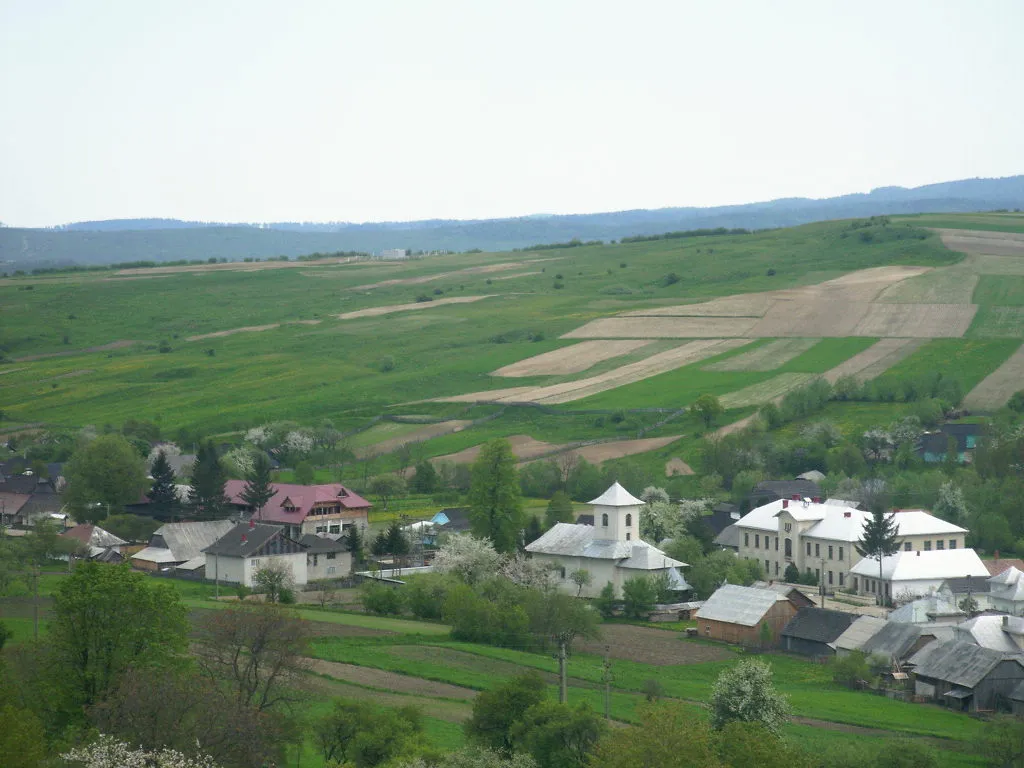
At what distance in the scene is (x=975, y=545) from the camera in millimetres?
82625

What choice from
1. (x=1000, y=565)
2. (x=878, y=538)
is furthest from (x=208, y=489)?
(x=1000, y=565)

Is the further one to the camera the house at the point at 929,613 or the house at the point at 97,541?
→ the house at the point at 97,541

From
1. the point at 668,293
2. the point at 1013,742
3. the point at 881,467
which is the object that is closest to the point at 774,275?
the point at 668,293

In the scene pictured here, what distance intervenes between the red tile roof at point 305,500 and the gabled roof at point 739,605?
28.4 metres

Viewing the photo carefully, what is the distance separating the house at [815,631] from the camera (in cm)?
6166

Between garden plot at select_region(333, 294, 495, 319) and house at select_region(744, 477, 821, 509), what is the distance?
84846 mm

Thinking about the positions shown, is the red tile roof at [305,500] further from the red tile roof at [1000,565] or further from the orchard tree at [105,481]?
the red tile roof at [1000,565]

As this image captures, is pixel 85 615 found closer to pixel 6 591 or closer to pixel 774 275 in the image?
pixel 6 591

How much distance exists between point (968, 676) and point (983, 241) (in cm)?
12709

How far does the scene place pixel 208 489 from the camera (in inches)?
3538

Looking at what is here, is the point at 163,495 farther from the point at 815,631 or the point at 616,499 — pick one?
the point at 815,631

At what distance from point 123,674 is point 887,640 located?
104 feet

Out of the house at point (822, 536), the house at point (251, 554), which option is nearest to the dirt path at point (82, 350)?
the house at point (251, 554)

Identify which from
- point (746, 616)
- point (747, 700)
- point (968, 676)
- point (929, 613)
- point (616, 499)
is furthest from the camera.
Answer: point (616, 499)
